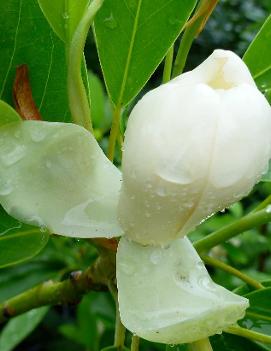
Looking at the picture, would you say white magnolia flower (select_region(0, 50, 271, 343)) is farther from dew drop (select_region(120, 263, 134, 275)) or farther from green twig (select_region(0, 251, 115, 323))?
green twig (select_region(0, 251, 115, 323))

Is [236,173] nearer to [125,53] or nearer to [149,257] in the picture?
[149,257]

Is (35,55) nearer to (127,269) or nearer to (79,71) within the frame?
(79,71)

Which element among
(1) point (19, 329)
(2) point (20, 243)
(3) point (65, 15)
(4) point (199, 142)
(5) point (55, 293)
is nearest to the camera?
(4) point (199, 142)

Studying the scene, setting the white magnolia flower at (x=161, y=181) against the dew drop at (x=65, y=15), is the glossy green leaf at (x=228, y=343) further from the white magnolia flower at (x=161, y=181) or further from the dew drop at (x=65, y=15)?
the dew drop at (x=65, y=15)

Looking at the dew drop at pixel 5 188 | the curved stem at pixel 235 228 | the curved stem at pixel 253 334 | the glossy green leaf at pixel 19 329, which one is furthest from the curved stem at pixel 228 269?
the glossy green leaf at pixel 19 329

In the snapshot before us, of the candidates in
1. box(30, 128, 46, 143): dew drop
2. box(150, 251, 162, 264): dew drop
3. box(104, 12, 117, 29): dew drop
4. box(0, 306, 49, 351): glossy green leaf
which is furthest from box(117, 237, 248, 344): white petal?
box(0, 306, 49, 351): glossy green leaf

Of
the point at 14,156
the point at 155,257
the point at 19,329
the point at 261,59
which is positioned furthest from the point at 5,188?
the point at 19,329

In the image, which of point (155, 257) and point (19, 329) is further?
point (19, 329)
